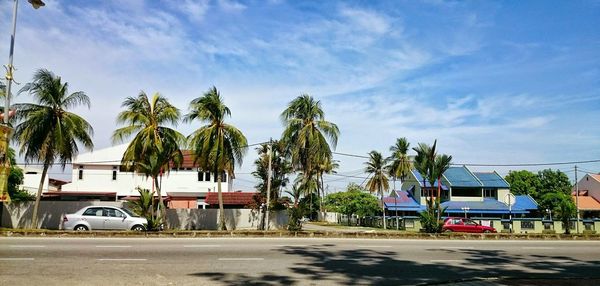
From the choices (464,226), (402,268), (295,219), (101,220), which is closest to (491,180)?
(464,226)

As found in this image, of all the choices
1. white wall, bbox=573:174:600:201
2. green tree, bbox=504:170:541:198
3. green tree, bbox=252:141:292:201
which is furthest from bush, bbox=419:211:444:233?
green tree, bbox=504:170:541:198

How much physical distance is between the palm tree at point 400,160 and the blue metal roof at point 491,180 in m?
8.82

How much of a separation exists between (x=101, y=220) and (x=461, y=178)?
44.2 metres

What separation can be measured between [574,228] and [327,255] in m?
31.6

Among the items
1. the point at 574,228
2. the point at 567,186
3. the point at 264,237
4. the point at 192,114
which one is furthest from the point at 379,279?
the point at 567,186

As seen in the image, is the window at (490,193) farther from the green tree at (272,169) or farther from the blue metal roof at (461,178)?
the green tree at (272,169)

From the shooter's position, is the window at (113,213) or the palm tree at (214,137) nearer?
the window at (113,213)

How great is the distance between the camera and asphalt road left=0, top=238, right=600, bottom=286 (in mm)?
10008

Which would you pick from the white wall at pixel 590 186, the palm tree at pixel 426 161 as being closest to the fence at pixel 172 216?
the palm tree at pixel 426 161

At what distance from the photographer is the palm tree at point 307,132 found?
32.2 meters

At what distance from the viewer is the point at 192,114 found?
3019 cm

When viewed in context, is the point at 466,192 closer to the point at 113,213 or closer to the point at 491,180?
the point at 491,180

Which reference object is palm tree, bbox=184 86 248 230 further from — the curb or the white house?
the white house

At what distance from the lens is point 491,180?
57.3 metres
